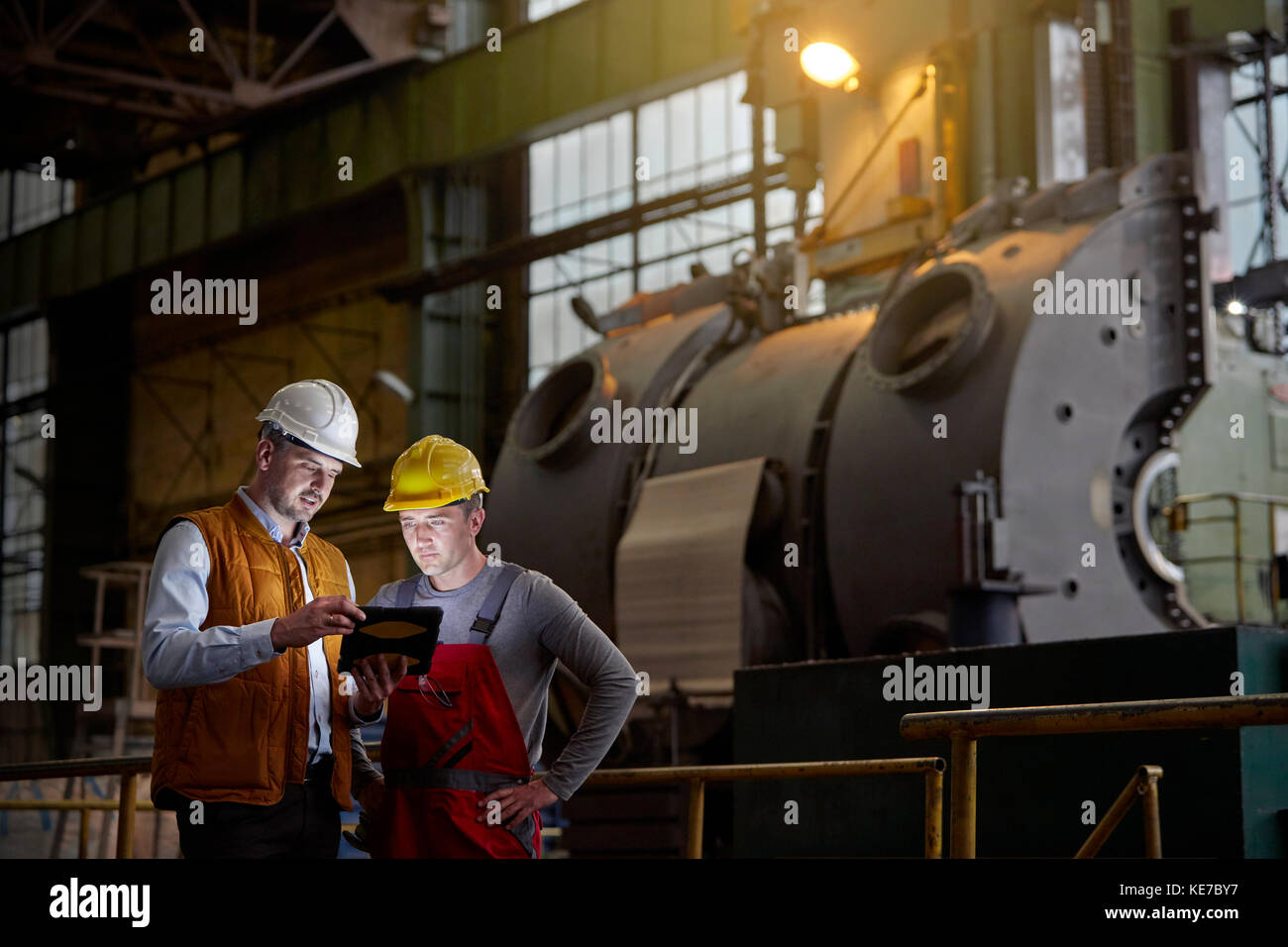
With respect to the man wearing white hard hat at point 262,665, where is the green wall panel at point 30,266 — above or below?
above

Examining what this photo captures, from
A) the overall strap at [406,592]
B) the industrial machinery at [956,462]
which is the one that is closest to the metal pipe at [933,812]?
the overall strap at [406,592]

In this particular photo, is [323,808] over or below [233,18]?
below

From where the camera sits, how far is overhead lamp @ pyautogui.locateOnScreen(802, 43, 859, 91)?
12031 mm

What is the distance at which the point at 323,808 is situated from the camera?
152 inches

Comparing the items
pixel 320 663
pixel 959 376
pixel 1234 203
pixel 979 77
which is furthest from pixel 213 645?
pixel 1234 203

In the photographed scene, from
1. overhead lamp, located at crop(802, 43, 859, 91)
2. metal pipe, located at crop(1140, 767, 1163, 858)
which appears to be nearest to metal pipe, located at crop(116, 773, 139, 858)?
metal pipe, located at crop(1140, 767, 1163, 858)

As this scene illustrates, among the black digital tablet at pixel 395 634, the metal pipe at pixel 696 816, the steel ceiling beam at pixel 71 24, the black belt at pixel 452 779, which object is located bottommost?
the metal pipe at pixel 696 816

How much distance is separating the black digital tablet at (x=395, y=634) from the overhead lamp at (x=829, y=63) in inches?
367

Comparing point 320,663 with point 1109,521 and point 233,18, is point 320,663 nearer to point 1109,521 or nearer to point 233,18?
point 1109,521

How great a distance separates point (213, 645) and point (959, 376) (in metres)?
6.51

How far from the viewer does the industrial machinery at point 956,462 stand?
9.09 meters

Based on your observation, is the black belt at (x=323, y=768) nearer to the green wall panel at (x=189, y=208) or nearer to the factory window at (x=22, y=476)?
the green wall panel at (x=189, y=208)

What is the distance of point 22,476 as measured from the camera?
3027 centimetres

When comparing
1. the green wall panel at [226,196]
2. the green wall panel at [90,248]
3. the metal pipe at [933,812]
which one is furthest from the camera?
the green wall panel at [90,248]
